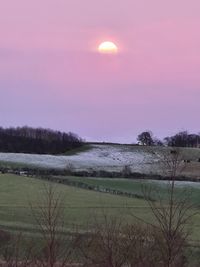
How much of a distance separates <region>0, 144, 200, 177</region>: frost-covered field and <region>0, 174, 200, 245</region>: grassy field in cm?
2222

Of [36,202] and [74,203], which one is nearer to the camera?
[36,202]

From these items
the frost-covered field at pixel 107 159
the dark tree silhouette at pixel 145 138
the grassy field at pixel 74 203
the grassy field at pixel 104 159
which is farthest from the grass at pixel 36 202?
the dark tree silhouette at pixel 145 138

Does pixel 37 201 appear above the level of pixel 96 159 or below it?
below

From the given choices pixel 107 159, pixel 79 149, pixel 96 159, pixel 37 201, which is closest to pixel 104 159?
pixel 107 159

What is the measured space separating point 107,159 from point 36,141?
2288cm

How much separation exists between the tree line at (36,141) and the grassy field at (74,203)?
61848 mm

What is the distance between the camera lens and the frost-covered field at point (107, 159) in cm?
9100

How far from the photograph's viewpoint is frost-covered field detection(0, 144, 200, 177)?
299 ft

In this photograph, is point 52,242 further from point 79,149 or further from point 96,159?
point 79,149

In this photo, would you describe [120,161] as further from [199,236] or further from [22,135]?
[199,236]

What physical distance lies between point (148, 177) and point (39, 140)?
65.7m

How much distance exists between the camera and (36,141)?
13575cm

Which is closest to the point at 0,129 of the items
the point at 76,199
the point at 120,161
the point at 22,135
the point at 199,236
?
the point at 22,135

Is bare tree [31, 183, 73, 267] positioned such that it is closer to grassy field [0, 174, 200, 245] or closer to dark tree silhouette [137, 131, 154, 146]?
grassy field [0, 174, 200, 245]
